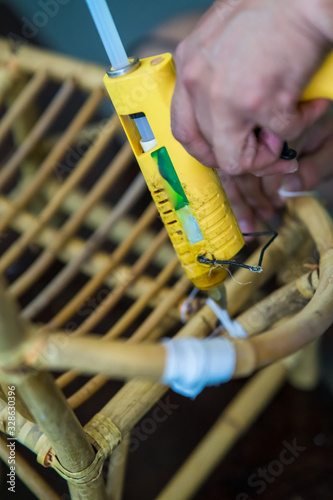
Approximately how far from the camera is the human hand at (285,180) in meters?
0.56

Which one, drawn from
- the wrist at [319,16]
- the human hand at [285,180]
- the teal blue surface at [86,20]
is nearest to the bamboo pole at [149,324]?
the human hand at [285,180]

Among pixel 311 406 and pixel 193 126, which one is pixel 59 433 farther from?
pixel 311 406

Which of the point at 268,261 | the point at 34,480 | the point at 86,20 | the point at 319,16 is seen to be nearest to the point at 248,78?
the point at 319,16

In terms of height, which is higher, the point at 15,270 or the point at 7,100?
the point at 7,100

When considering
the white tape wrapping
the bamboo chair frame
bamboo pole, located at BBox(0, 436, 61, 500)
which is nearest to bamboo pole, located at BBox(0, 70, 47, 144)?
Answer: the bamboo chair frame

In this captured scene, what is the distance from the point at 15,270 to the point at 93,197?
393mm

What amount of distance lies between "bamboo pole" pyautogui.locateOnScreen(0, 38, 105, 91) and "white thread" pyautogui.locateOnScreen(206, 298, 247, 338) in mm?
361

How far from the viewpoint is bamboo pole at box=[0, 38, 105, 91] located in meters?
0.74

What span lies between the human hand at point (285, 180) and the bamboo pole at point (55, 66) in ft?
0.90

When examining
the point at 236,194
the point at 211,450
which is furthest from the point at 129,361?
the point at 211,450

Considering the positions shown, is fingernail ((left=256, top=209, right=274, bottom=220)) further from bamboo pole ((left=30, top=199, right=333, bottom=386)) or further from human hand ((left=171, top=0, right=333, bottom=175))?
human hand ((left=171, top=0, right=333, bottom=175))

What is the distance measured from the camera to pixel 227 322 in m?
0.52

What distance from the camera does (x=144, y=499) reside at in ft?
2.50

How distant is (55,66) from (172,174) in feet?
1.33
